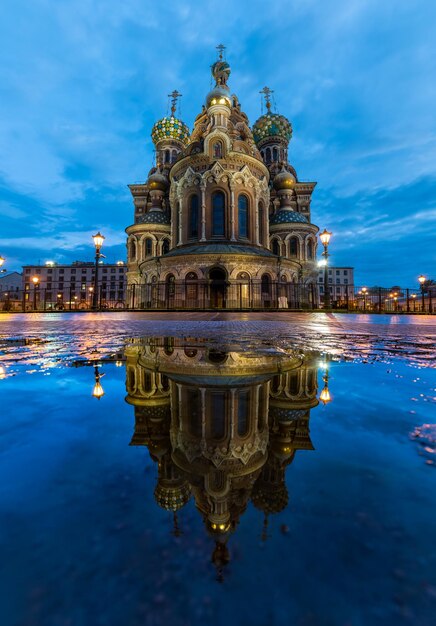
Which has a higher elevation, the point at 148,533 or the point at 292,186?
the point at 292,186

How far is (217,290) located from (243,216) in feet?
27.4

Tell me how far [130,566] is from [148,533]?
85mm

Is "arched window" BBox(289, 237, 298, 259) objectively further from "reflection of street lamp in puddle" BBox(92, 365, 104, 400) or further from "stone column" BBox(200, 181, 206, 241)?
"reflection of street lamp in puddle" BBox(92, 365, 104, 400)

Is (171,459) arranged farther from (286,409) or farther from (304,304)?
(304,304)

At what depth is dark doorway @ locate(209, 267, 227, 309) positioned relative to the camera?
29458 millimetres

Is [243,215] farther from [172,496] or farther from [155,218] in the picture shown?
[172,496]

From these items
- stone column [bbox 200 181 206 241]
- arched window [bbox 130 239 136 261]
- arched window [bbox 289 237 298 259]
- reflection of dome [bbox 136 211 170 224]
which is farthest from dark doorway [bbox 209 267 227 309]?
arched window [bbox 130 239 136 261]

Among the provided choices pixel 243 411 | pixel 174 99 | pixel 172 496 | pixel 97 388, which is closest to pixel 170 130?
pixel 174 99

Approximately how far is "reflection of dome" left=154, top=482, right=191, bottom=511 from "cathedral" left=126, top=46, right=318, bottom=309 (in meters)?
22.5

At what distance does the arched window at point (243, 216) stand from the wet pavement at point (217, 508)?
105 ft

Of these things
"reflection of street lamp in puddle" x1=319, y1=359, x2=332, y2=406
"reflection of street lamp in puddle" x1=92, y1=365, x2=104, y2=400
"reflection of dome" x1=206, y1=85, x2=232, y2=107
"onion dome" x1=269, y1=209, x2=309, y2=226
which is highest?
"reflection of dome" x1=206, y1=85, x2=232, y2=107

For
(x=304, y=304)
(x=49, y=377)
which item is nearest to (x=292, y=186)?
(x=304, y=304)

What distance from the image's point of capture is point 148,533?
2.11ft

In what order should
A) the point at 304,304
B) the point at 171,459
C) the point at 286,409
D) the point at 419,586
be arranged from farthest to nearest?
the point at 304,304
the point at 286,409
the point at 171,459
the point at 419,586
